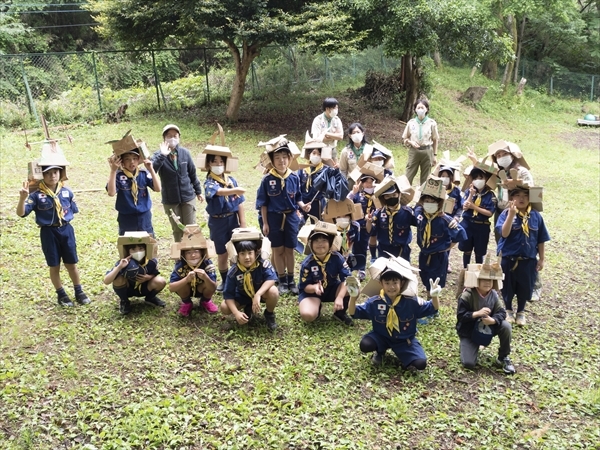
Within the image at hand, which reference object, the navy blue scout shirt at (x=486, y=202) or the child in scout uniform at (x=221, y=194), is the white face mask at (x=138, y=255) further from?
the navy blue scout shirt at (x=486, y=202)

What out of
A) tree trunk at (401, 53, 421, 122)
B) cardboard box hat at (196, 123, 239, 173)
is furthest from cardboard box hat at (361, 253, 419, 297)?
tree trunk at (401, 53, 421, 122)

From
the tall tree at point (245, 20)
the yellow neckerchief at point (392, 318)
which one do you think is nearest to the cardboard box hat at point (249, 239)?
the yellow neckerchief at point (392, 318)

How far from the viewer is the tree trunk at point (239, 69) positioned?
15.2 metres

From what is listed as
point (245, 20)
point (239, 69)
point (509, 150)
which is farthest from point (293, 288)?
point (239, 69)

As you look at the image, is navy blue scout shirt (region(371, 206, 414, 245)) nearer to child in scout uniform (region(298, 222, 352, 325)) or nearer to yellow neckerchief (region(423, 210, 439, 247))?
yellow neckerchief (region(423, 210, 439, 247))

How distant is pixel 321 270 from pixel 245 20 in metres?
→ 10.5

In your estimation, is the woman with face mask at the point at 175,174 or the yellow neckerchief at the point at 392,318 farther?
the woman with face mask at the point at 175,174

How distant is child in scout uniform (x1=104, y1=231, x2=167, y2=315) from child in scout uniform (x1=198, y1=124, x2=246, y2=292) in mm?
794

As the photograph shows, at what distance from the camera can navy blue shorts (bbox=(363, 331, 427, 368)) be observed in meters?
4.72

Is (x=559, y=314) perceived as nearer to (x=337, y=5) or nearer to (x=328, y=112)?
(x=328, y=112)

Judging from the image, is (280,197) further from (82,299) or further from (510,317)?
(510,317)

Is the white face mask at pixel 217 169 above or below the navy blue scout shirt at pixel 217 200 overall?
above

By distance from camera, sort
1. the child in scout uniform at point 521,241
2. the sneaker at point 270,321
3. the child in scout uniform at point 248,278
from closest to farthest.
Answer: the child in scout uniform at point 248,278
the sneaker at point 270,321
the child in scout uniform at point 521,241

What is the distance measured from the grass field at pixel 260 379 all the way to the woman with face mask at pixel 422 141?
112 inches
